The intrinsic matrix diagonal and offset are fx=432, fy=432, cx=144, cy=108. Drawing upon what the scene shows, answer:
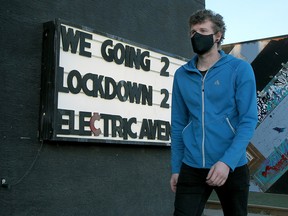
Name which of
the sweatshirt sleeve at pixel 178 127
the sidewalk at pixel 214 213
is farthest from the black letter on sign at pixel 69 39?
the sidewalk at pixel 214 213

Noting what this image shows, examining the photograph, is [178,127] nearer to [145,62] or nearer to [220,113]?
[220,113]

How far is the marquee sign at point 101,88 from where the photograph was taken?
4.39 metres

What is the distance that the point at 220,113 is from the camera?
9.16 ft

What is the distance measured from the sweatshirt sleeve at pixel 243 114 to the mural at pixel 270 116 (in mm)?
9712

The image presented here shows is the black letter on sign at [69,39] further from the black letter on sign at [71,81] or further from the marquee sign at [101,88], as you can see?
the black letter on sign at [71,81]

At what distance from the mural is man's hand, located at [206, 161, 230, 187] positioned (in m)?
9.88

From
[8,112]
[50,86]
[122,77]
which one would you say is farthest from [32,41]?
[122,77]

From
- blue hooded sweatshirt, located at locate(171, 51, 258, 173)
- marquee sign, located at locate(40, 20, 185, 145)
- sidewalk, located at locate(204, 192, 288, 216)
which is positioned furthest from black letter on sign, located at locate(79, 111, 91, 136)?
sidewalk, located at locate(204, 192, 288, 216)

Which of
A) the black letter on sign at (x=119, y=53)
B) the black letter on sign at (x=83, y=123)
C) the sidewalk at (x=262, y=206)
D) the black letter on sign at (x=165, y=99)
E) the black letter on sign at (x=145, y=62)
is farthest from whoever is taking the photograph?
the sidewalk at (x=262, y=206)

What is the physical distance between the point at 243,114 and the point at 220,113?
0.16m

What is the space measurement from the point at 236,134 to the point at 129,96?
2.76 meters

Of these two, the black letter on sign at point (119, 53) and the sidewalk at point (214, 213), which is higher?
the black letter on sign at point (119, 53)

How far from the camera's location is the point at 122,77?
5.23m

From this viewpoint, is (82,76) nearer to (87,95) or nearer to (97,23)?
(87,95)
